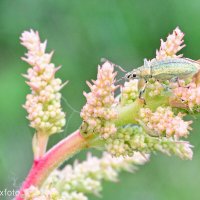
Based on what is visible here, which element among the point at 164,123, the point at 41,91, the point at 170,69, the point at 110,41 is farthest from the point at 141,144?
the point at 110,41

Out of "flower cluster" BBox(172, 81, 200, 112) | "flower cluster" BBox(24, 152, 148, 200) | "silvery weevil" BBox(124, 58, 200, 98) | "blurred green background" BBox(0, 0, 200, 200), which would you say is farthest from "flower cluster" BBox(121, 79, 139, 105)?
"blurred green background" BBox(0, 0, 200, 200)

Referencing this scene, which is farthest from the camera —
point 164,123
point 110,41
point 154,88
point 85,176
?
point 110,41

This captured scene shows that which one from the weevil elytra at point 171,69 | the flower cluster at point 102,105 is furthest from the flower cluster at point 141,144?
the weevil elytra at point 171,69

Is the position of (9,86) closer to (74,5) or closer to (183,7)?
(74,5)

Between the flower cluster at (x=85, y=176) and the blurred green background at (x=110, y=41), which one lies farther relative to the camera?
the blurred green background at (x=110, y=41)

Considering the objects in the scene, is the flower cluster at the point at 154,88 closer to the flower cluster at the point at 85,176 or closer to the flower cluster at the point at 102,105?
the flower cluster at the point at 102,105

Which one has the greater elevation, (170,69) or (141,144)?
(170,69)

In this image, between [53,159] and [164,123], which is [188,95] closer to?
[164,123]

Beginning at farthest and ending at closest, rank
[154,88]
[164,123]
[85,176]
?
[85,176] → [154,88] → [164,123]
